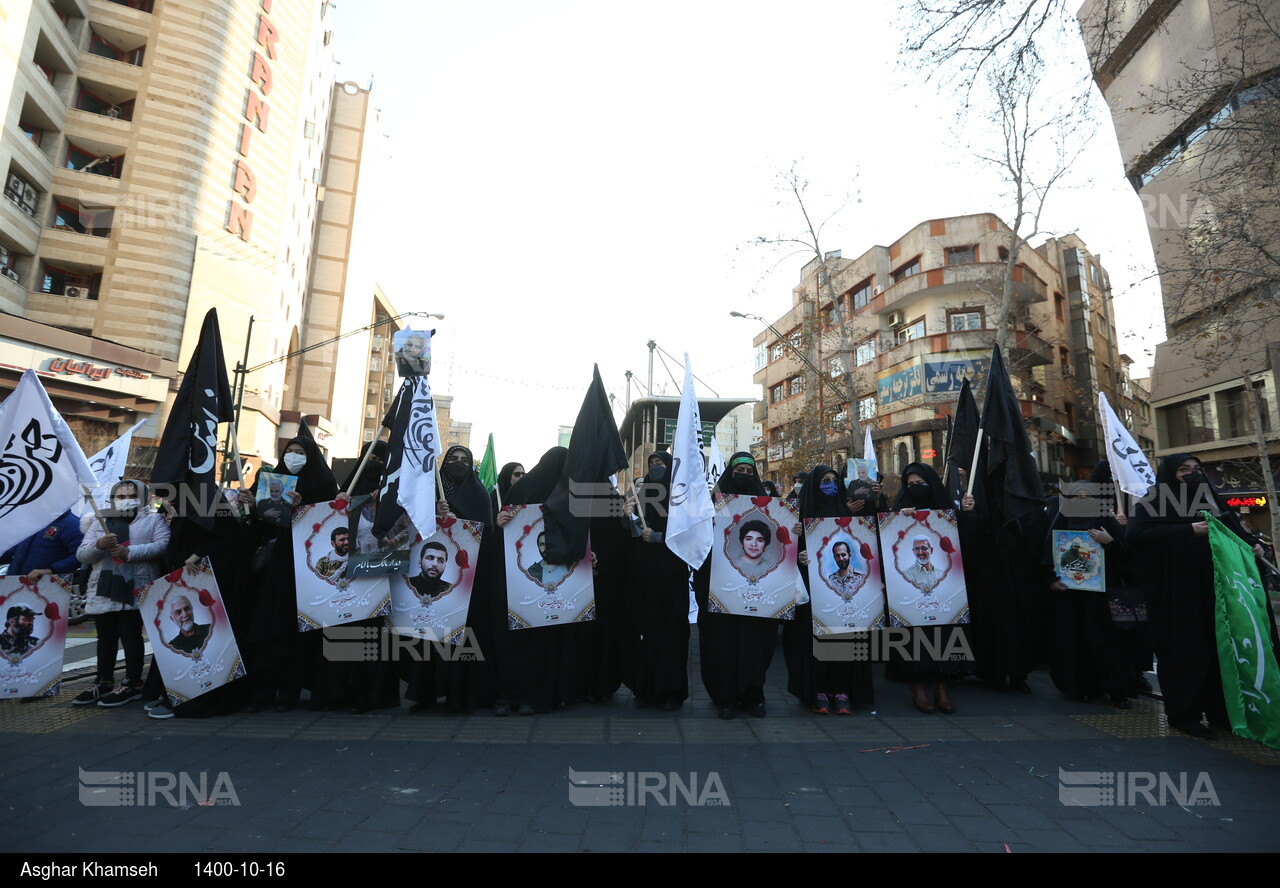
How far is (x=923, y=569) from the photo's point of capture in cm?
587

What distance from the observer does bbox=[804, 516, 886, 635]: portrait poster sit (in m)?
5.70

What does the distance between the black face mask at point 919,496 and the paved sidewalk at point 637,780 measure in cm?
182

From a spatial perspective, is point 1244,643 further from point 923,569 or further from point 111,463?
point 111,463

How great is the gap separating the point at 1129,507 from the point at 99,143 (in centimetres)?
3639


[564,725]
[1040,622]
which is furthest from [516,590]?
[1040,622]

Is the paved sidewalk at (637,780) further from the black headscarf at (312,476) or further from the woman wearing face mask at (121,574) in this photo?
the black headscarf at (312,476)

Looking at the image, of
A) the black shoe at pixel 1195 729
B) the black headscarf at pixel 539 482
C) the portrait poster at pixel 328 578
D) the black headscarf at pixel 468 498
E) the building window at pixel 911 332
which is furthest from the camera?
the building window at pixel 911 332

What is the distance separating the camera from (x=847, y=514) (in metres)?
6.18

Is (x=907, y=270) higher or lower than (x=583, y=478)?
higher

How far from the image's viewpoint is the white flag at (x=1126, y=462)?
6020mm

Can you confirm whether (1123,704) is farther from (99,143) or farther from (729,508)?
(99,143)

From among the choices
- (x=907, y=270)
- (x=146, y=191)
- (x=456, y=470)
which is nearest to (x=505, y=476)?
(x=456, y=470)

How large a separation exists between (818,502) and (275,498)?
15.5ft

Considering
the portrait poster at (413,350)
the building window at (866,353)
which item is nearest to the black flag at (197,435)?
the portrait poster at (413,350)
